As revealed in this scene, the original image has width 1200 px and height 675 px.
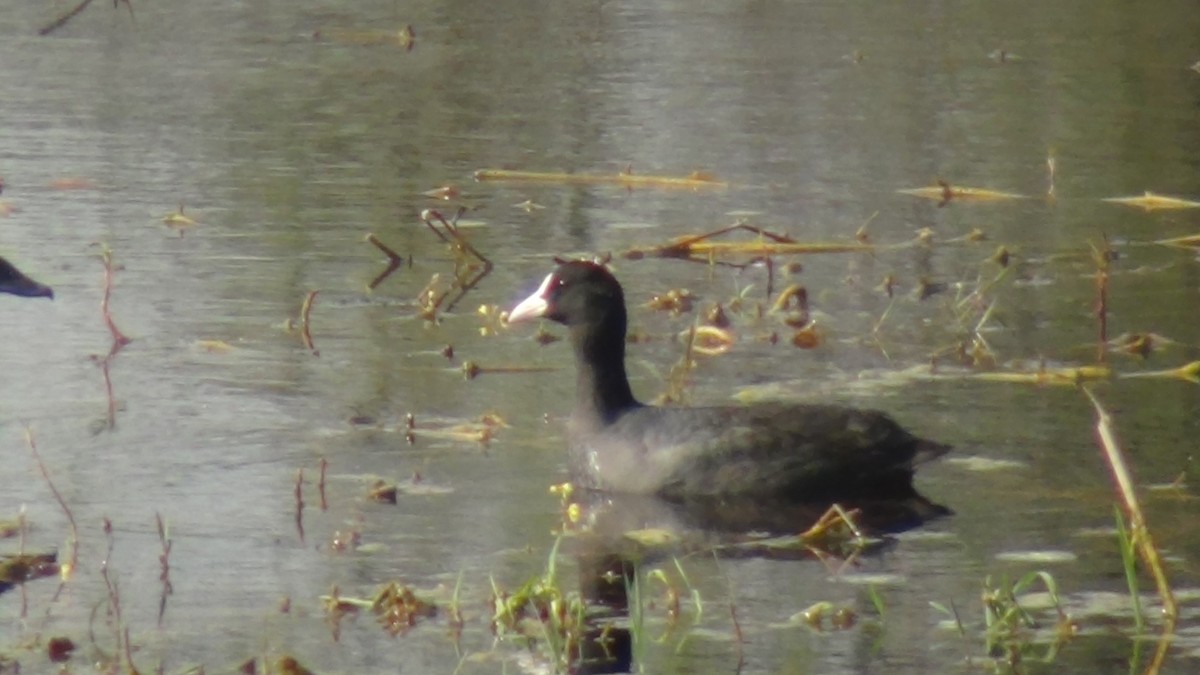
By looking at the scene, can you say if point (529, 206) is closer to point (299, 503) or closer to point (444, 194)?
point (444, 194)

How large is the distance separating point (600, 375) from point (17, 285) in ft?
8.11

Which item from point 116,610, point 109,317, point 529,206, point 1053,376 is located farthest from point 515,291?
point 116,610

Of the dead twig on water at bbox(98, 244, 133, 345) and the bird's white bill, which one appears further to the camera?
the dead twig on water at bbox(98, 244, 133, 345)

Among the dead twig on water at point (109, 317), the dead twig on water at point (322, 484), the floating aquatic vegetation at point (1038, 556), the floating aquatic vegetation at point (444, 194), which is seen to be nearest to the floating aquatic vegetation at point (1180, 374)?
the floating aquatic vegetation at point (1038, 556)

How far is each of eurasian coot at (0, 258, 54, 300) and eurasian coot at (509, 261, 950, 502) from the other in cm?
235

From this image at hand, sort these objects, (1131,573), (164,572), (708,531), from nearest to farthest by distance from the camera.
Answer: (1131,573) → (164,572) → (708,531)

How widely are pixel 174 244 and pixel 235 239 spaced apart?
0.36 meters

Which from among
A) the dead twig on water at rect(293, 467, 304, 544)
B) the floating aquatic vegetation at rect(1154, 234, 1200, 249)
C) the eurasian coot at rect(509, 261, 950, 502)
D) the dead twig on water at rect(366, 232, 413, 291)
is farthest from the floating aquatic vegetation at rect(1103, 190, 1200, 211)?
the dead twig on water at rect(293, 467, 304, 544)

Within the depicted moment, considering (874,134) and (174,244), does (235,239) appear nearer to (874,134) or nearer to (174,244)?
(174,244)

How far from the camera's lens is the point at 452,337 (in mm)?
11398

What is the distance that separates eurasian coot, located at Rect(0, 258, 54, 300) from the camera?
10.1 metres

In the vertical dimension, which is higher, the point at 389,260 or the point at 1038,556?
the point at 389,260

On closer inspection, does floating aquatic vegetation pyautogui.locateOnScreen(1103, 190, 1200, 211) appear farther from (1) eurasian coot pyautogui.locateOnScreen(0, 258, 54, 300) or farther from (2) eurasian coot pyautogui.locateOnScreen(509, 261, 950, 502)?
(1) eurasian coot pyautogui.locateOnScreen(0, 258, 54, 300)

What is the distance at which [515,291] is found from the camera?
12.3m
